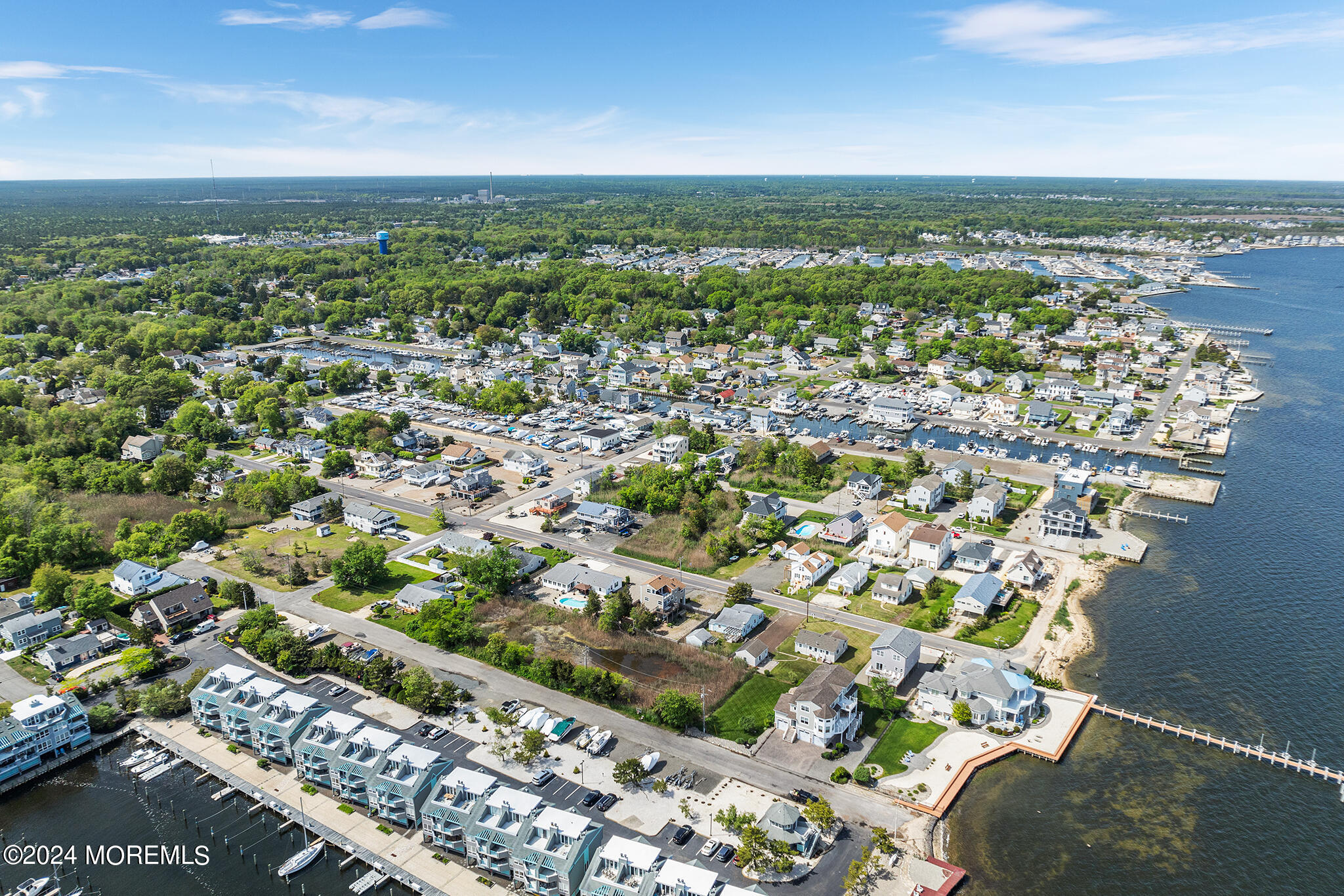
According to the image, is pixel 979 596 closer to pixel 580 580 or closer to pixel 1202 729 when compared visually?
pixel 1202 729

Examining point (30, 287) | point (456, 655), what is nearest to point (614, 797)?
point (456, 655)

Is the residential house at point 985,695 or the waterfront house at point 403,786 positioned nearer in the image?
the waterfront house at point 403,786

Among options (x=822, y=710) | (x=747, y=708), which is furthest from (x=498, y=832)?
(x=822, y=710)

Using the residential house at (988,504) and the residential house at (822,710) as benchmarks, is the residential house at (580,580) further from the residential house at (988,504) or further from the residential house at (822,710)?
the residential house at (988,504)

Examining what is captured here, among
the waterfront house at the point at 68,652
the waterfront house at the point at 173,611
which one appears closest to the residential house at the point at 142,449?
the waterfront house at the point at 173,611

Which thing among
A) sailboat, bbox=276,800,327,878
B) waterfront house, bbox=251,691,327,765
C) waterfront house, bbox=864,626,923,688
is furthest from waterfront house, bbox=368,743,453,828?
waterfront house, bbox=864,626,923,688

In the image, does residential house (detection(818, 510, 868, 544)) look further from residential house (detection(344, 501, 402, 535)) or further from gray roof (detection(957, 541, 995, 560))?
residential house (detection(344, 501, 402, 535))

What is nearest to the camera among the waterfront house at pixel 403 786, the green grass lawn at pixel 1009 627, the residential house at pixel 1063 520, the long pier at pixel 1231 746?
the waterfront house at pixel 403 786
